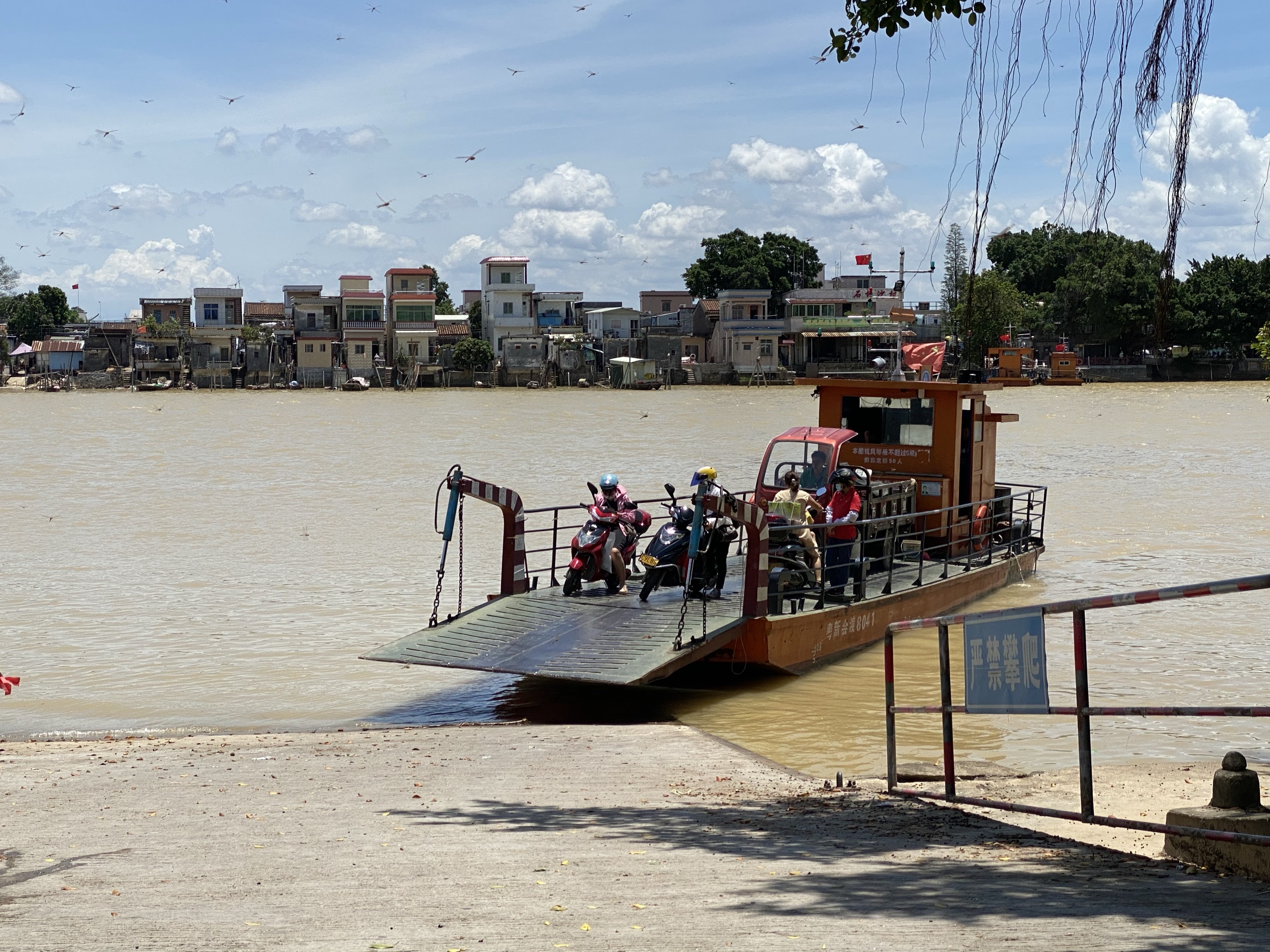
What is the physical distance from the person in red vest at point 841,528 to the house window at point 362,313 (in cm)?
9216

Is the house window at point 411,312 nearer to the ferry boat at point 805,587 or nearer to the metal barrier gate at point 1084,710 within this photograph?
the ferry boat at point 805,587

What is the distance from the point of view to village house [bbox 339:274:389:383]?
102500 mm

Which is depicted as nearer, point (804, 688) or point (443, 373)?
point (804, 688)

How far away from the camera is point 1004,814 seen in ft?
24.7

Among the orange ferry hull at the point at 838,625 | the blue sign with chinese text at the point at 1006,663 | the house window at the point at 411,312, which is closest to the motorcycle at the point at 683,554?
the orange ferry hull at the point at 838,625

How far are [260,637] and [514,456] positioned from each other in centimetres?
3075

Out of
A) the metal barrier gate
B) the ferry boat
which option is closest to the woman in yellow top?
the ferry boat

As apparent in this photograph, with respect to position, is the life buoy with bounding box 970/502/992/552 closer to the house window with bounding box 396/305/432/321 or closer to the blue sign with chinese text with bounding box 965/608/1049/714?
the blue sign with chinese text with bounding box 965/608/1049/714

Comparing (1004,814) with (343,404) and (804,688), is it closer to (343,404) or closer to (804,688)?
(804,688)

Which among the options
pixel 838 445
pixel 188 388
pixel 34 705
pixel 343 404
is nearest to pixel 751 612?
pixel 838 445

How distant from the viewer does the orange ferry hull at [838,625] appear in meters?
12.4

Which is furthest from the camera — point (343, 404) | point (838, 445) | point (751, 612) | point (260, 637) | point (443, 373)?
point (443, 373)

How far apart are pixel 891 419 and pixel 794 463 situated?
7.53ft

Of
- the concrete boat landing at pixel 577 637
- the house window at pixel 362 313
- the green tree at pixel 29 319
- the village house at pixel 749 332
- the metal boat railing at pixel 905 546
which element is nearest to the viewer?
the concrete boat landing at pixel 577 637
